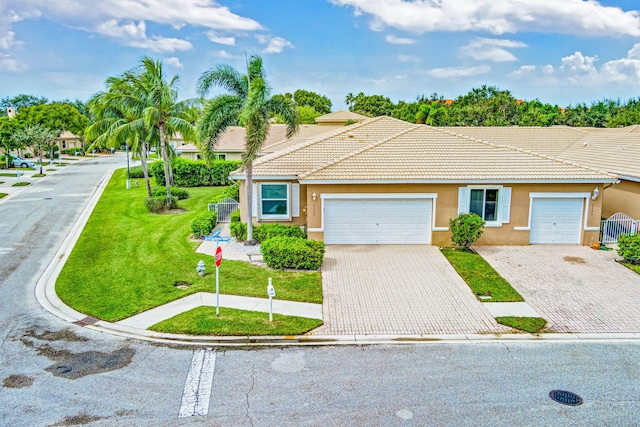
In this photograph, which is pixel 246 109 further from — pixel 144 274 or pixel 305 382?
pixel 305 382

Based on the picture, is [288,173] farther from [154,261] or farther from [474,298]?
[474,298]

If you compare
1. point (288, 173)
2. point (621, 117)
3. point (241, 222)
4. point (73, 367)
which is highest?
point (621, 117)

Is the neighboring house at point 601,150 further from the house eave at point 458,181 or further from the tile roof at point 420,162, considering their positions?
the tile roof at point 420,162

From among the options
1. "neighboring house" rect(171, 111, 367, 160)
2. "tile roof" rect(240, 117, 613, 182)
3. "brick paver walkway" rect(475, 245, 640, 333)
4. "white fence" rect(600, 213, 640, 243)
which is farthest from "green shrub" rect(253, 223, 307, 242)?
"neighboring house" rect(171, 111, 367, 160)

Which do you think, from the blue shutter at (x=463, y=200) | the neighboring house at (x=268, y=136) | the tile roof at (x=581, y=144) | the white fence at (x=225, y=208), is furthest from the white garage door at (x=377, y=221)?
the neighboring house at (x=268, y=136)

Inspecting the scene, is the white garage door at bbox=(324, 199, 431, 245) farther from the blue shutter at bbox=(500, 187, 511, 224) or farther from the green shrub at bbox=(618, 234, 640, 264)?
the green shrub at bbox=(618, 234, 640, 264)

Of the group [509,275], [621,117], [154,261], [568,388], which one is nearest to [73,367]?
[154,261]
